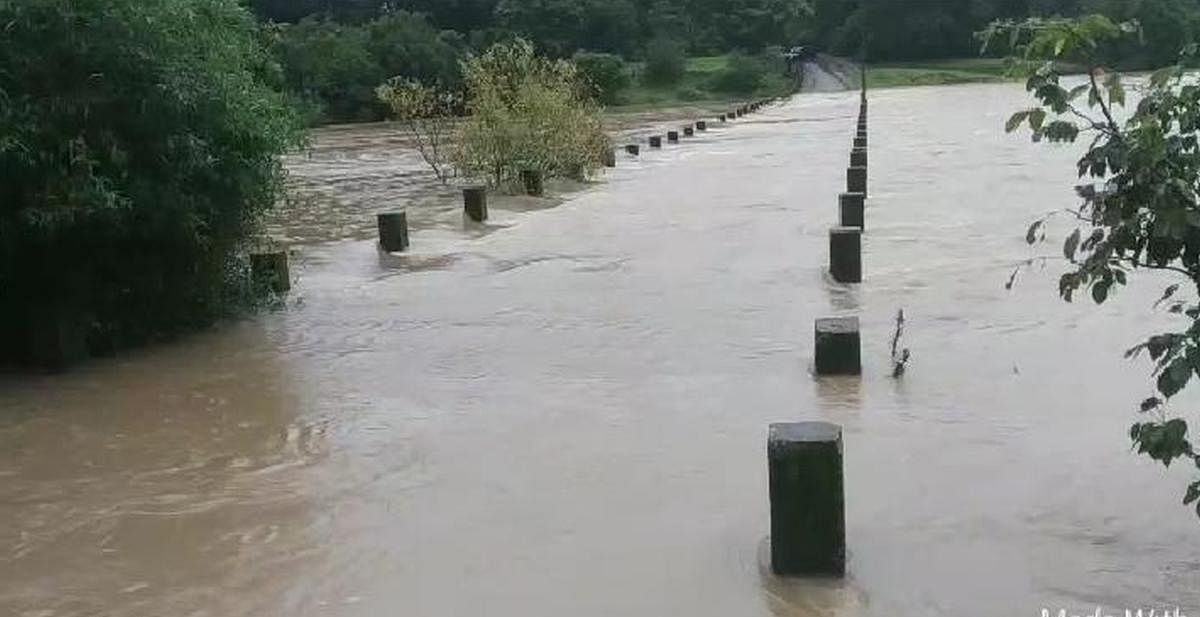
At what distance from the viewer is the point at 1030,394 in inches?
299

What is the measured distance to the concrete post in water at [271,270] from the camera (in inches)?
443

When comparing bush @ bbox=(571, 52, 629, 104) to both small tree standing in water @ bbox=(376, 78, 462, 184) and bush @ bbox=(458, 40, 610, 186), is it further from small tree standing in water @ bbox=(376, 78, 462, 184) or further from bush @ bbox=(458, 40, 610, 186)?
A: bush @ bbox=(458, 40, 610, 186)

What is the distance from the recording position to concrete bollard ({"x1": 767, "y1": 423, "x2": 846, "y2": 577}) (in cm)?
477

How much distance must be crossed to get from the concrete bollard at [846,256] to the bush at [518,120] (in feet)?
33.6

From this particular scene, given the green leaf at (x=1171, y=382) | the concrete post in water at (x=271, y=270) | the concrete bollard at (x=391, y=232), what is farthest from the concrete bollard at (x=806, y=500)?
the concrete bollard at (x=391, y=232)

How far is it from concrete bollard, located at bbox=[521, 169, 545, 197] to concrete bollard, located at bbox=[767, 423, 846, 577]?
15.3m

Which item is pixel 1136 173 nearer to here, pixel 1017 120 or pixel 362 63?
pixel 1017 120

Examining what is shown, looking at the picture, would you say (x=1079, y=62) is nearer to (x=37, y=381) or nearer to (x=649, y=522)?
(x=649, y=522)

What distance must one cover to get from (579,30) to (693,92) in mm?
9556

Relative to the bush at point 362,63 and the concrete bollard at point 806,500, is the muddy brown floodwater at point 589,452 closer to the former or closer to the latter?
the concrete bollard at point 806,500

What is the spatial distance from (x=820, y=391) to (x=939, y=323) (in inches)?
86.8

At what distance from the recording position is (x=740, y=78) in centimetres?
7994

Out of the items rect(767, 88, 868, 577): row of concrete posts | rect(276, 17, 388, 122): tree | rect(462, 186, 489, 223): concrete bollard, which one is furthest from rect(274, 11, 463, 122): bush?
rect(767, 88, 868, 577): row of concrete posts

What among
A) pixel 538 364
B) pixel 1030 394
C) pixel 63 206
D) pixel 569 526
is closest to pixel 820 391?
pixel 1030 394
